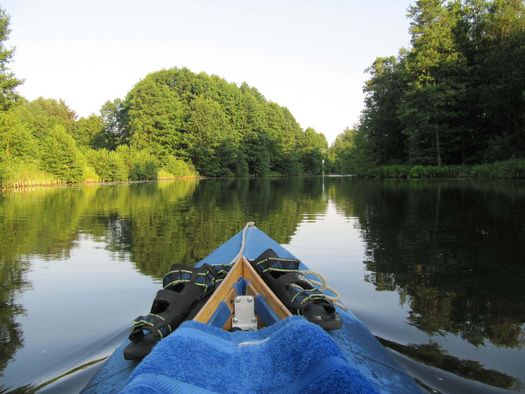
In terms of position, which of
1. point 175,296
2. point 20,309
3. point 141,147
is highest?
point 141,147

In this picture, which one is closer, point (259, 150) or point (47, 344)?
point (47, 344)

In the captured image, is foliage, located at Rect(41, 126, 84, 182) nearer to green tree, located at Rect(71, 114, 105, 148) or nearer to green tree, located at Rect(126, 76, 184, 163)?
green tree, located at Rect(126, 76, 184, 163)

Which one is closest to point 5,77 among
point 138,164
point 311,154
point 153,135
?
point 138,164

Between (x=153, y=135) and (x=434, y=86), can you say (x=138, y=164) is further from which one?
(x=434, y=86)

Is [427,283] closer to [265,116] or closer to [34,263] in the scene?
[34,263]

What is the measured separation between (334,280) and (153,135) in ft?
170

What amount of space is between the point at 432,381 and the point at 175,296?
6.19 feet

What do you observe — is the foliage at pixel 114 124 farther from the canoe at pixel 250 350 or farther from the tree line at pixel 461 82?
the canoe at pixel 250 350

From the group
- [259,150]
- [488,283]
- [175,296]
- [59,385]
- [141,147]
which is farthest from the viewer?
[259,150]

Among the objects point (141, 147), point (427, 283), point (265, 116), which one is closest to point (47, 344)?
point (427, 283)

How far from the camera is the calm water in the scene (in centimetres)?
329

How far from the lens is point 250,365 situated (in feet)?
5.18

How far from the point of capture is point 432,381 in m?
2.85

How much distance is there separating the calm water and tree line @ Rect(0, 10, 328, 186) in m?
20.8
